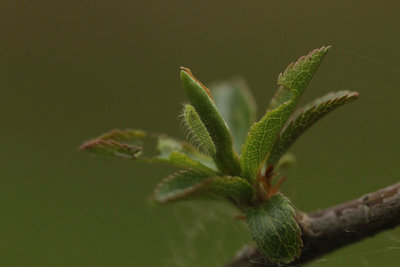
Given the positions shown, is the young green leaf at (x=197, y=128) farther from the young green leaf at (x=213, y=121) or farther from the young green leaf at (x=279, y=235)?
the young green leaf at (x=279, y=235)

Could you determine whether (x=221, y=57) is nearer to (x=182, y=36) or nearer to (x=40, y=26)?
(x=182, y=36)

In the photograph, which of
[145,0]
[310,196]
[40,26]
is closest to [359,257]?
[310,196]

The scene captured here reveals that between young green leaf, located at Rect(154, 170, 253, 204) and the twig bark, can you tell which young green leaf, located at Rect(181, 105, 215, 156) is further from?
the twig bark

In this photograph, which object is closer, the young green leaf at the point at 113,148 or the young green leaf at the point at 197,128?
the young green leaf at the point at 197,128

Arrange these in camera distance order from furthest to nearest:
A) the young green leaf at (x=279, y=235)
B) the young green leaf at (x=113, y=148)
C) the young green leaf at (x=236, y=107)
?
the young green leaf at (x=236, y=107)
the young green leaf at (x=113, y=148)
the young green leaf at (x=279, y=235)

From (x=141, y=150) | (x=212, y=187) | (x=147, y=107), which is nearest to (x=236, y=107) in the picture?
(x=141, y=150)

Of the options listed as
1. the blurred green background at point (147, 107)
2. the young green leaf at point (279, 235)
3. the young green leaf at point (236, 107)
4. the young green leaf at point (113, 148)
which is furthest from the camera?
the blurred green background at point (147, 107)

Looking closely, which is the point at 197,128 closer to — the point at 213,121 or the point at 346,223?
the point at 213,121

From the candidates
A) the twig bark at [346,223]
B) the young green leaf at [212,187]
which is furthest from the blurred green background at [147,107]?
the young green leaf at [212,187]
